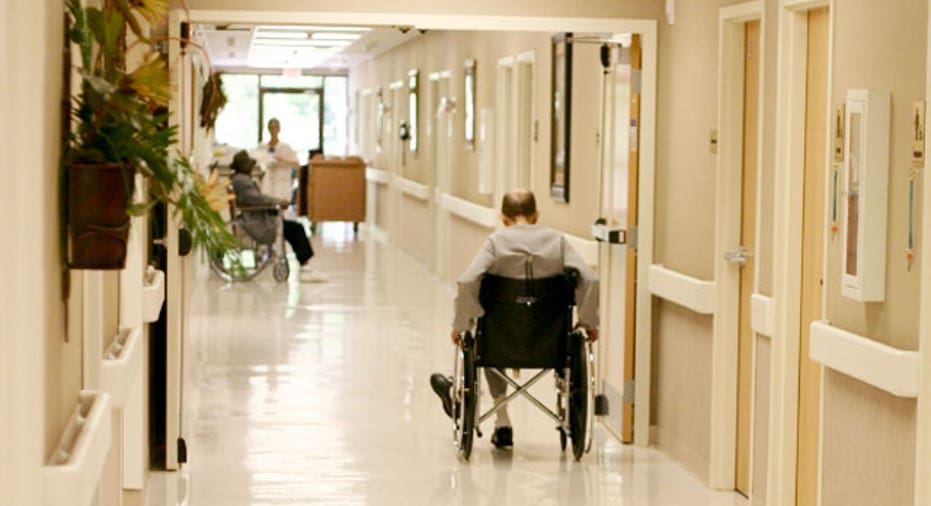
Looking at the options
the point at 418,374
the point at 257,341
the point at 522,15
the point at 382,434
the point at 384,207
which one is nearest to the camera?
the point at 522,15

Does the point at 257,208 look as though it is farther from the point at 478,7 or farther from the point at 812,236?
the point at 812,236

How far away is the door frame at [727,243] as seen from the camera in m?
7.28

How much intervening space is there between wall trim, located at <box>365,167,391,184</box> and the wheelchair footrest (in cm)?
1518

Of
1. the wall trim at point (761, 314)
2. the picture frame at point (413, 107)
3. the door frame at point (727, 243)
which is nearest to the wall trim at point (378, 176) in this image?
the picture frame at point (413, 107)

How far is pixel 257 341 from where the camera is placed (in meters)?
12.3

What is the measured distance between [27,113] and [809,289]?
13.9 feet

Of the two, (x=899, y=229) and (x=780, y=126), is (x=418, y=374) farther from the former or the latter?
(x=899, y=229)

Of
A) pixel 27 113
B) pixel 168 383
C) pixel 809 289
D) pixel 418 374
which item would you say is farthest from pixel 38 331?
pixel 418 374

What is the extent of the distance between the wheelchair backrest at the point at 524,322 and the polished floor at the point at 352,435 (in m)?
0.56

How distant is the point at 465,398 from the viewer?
768 cm

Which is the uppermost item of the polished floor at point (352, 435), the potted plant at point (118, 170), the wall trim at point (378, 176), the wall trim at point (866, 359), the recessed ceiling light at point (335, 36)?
the recessed ceiling light at point (335, 36)

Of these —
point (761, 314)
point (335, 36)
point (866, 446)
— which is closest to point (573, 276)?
point (761, 314)

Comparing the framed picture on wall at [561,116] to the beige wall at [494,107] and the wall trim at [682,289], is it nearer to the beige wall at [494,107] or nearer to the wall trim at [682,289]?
the beige wall at [494,107]

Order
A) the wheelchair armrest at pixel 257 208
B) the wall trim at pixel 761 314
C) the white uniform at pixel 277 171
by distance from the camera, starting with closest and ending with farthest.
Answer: the wall trim at pixel 761 314 < the wheelchair armrest at pixel 257 208 < the white uniform at pixel 277 171
